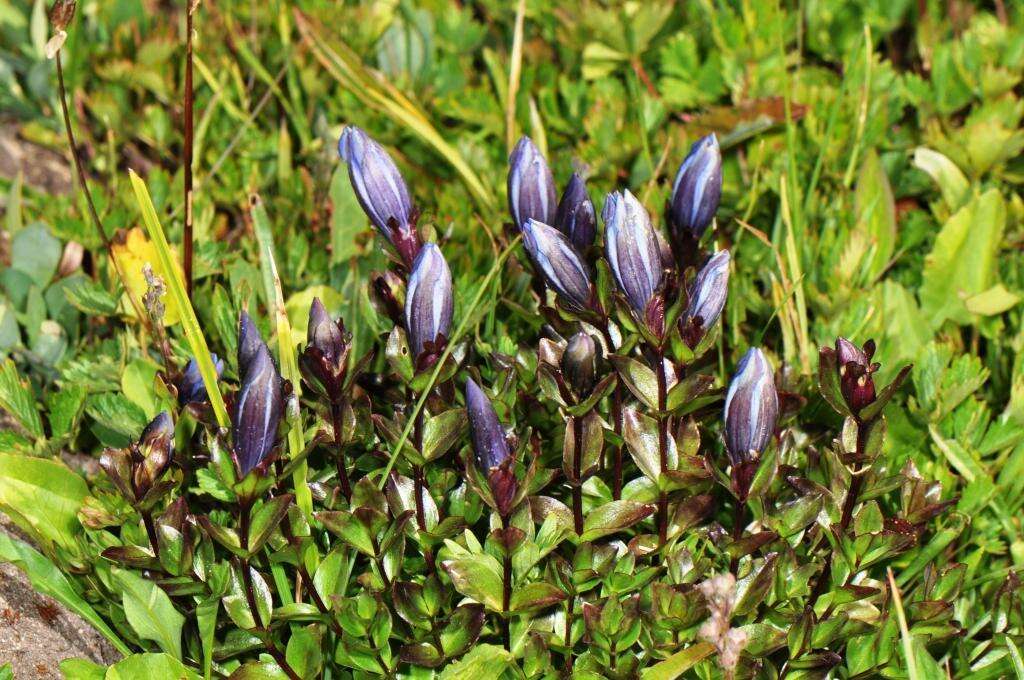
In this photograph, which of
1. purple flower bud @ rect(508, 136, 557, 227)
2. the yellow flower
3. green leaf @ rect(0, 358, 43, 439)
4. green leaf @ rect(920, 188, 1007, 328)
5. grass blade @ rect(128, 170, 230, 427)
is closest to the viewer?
grass blade @ rect(128, 170, 230, 427)

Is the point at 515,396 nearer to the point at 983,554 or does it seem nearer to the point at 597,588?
the point at 597,588

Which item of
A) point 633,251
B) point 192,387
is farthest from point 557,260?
point 192,387

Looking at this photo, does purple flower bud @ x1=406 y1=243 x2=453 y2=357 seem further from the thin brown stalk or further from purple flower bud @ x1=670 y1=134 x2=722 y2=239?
the thin brown stalk

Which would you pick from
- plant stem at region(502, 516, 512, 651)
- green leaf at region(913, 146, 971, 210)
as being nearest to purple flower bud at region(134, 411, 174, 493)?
plant stem at region(502, 516, 512, 651)

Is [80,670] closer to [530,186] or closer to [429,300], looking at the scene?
[429,300]

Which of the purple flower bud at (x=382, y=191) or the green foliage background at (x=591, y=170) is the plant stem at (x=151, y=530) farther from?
the purple flower bud at (x=382, y=191)
